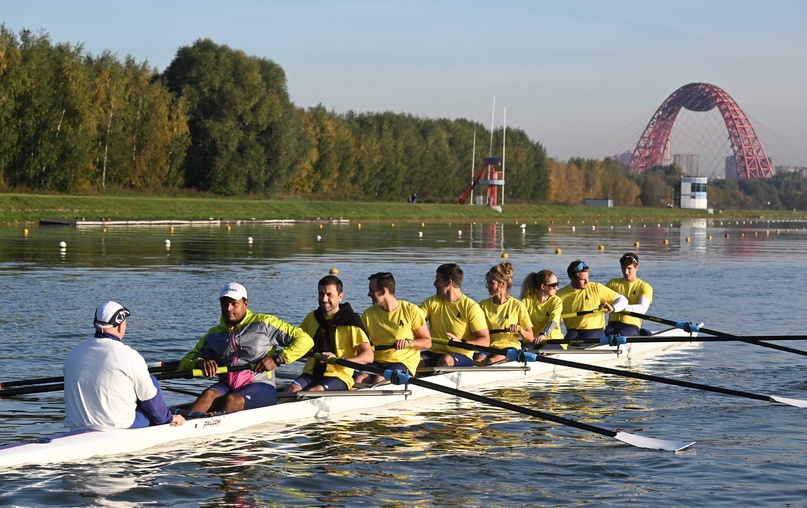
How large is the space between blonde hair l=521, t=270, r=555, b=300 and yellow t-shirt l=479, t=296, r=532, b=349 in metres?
0.90

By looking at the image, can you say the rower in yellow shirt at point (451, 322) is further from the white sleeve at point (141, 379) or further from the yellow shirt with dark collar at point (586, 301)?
A: the white sleeve at point (141, 379)

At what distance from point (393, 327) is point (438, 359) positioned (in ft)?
5.89

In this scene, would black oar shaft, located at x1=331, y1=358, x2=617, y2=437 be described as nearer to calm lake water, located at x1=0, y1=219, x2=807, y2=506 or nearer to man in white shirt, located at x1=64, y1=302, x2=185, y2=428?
calm lake water, located at x1=0, y1=219, x2=807, y2=506

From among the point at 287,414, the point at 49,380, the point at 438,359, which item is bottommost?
the point at 287,414

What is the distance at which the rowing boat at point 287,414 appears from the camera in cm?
953

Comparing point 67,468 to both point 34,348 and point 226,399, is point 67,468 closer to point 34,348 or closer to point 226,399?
point 226,399

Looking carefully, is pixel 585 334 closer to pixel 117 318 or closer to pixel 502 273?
pixel 502 273

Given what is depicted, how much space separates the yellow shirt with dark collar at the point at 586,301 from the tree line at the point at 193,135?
53551 millimetres

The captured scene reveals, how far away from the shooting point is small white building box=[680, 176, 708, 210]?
14700 cm

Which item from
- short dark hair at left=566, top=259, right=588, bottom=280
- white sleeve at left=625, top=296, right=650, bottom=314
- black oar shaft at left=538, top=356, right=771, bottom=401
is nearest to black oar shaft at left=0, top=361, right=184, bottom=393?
black oar shaft at left=538, top=356, right=771, bottom=401

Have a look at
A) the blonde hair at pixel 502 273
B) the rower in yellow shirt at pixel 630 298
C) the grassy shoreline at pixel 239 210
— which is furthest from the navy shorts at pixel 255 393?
the grassy shoreline at pixel 239 210

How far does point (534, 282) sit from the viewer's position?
52.0 feet

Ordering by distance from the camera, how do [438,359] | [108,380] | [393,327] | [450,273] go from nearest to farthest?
1. [108,380]
2. [393,327]
3. [450,273]
4. [438,359]

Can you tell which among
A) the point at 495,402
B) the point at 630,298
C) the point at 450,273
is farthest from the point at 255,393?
Answer: the point at 630,298
